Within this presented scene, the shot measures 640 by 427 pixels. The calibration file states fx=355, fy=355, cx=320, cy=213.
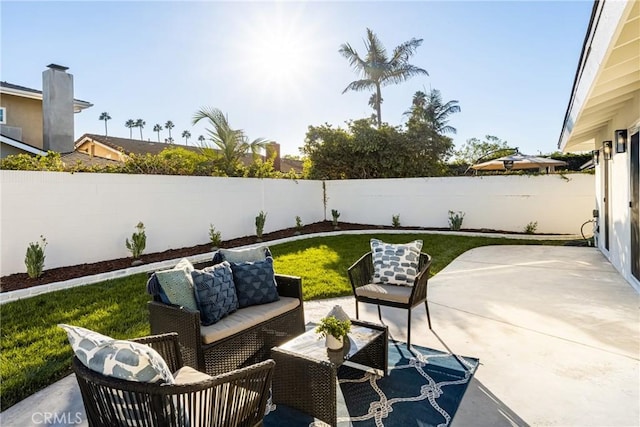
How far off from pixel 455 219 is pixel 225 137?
7.56m

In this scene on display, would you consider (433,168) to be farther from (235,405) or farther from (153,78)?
(235,405)

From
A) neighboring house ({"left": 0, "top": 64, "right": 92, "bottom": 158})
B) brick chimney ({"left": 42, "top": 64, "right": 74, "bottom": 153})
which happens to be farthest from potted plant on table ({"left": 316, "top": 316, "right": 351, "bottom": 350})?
brick chimney ({"left": 42, "top": 64, "right": 74, "bottom": 153})

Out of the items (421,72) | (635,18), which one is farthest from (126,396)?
(421,72)

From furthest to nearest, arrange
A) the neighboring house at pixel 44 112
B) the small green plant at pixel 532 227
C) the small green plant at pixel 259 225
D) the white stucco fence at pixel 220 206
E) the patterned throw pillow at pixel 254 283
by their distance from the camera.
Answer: the neighboring house at pixel 44 112 < the small green plant at pixel 532 227 < the small green plant at pixel 259 225 < the white stucco fence at pixel 220 206 < the patterned throw pillow at pixel 254 283

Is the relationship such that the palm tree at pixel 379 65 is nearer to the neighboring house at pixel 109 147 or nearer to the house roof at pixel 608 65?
the neighboring house at pixel 109 147

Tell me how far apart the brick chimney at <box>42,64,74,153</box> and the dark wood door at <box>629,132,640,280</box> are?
1621cm

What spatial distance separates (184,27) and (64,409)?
7392 mm

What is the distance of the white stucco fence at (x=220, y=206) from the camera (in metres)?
6.09

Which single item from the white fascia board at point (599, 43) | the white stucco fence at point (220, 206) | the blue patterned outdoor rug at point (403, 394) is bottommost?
the blue patterned outdoor rug at point (403, 394)

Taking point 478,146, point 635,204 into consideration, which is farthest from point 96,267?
point 478,146

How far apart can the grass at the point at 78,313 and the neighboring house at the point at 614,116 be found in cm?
290

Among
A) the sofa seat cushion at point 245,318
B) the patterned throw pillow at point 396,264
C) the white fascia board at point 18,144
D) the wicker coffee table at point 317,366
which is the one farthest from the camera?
the white fascia board at point 18,144

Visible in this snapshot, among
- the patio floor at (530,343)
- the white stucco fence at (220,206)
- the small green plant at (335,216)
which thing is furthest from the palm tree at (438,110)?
the patio floor at (530,343)

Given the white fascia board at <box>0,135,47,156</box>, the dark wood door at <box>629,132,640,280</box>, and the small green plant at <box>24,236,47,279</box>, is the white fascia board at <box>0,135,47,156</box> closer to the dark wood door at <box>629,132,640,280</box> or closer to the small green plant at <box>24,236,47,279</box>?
the small green plant at <box>24,236,47,279</box>
